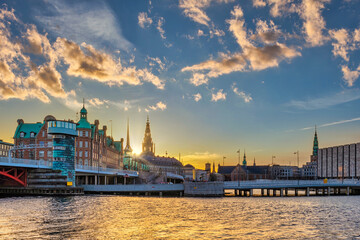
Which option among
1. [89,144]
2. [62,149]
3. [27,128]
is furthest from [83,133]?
[62,149]

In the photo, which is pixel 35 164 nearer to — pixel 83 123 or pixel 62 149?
pixel 62 149

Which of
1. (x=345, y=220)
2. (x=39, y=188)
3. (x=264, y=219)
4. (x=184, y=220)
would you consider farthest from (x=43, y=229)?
(x=39, y=188)

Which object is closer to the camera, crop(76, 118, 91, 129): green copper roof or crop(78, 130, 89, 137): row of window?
crop(78, 130, 89, 137): row of window

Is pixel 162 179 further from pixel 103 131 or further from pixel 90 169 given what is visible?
pixel 90 169

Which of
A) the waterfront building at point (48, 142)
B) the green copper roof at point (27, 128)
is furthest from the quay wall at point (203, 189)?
the green copper roof at point (27, 128)

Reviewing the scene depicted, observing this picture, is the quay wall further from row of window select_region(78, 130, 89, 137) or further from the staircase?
row of window select_region(78, 130, 89, 137)

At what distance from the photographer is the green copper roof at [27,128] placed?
4712 inches


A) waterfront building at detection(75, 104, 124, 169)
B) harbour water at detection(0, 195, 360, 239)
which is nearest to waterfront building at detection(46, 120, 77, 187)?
waterfront building at detection(75, 104, 124, 169)

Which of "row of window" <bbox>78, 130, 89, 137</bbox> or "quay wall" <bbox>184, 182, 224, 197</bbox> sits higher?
"row of window" <bbox>78, 130, 89, 137</bbox>

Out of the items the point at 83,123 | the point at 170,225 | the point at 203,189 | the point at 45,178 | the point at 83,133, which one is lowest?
the point at 203,189

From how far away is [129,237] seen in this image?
3609cm

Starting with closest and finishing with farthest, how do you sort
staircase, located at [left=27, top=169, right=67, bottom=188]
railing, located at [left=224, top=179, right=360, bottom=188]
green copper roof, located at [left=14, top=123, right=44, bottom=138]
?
1. staircase, located at [left=27, top=169, right=67, bottom=188]
2. railing, located at [left=224, top=179, right=360, bottom=188]
3. green copper roof, located at [left=14, top=123, right=44, bottom=138]

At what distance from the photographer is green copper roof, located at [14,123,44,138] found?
393ft

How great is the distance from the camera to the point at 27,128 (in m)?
121
